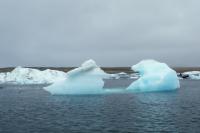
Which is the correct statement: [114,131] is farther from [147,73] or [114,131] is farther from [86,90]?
[147,73]

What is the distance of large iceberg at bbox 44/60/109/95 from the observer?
42.2m

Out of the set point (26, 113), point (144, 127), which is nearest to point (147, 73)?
point (26, 113)

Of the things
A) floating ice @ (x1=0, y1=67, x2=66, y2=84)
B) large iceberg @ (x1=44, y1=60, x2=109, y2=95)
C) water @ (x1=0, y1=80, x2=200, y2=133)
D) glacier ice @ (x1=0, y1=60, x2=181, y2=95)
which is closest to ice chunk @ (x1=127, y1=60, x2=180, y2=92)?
glacier ice @ (x1=0, y1=60, x2=181, y2=95)

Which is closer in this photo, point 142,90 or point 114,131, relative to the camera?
point 114,131

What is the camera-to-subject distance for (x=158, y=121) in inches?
963

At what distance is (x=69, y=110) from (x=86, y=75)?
1263cm

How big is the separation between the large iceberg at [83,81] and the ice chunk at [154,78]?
272 inches

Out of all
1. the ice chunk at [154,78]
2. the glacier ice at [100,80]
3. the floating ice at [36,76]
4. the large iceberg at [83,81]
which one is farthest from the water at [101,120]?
the floating ice at [36,76]

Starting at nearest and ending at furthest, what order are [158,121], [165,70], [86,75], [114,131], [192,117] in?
1. [114,131]
2. [158,121]
3. [192,117]
4. [86,75]
5. [165,70]

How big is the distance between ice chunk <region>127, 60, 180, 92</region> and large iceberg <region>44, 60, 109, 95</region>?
22.7 ft

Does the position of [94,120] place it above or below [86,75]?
below

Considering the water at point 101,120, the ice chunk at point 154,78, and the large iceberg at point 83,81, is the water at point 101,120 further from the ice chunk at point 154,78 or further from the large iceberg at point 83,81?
the ice chunk at point 154,78

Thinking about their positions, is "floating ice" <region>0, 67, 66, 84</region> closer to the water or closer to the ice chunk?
the ice chunk

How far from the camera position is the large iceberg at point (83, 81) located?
Result: 4222cm
